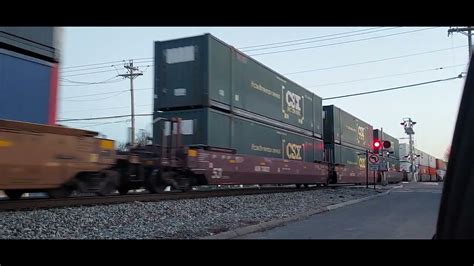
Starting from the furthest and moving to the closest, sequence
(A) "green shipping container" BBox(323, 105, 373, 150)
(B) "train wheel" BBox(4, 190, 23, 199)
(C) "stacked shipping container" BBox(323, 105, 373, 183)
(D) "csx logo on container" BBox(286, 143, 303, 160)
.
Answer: (A) "green shipping container" BBox(323, 105, 373, 150) → (C) "stacked shipping container" BBox(323, 105, 373, 183) → (D) "csx logo on container" BBox(286, 143, 303, 160) → (B) "train wheel" BBox(4, 190, 23, 199)

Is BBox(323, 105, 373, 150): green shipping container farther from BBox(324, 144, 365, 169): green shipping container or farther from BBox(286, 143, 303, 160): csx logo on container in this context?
BBox(286, 143, 303, 160): csx logo on container

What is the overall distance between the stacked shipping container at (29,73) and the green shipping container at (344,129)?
74.3ft

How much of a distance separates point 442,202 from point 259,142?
1750cm

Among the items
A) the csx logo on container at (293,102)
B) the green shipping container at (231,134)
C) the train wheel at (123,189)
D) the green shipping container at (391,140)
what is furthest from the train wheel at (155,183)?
the green shipping container at (391,140)

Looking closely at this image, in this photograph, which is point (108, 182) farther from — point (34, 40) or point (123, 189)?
point (34, 40)

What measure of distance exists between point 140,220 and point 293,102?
51.1 feet

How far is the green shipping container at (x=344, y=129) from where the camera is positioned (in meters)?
31.1

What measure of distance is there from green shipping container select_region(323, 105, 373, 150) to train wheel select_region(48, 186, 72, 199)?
21397 mm

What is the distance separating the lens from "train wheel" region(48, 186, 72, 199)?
11762mm

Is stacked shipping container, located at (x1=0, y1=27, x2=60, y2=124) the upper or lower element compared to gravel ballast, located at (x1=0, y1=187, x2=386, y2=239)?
upper

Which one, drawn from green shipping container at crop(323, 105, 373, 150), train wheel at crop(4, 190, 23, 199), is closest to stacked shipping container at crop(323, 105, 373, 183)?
green shipping container at crop(323, 105, 373, 150)

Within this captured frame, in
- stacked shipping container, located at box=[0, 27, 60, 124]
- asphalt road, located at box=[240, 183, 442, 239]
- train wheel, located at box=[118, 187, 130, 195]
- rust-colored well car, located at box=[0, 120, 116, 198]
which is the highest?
stacked shipping container, located at box=[0, 27, 60, 124]
